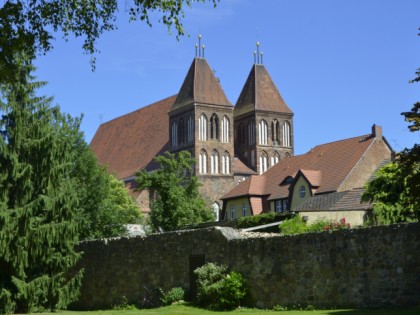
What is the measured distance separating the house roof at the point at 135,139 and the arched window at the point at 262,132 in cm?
1172

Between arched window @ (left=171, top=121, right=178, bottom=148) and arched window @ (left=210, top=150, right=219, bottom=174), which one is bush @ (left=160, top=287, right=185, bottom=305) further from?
arched window @ (left=171, top=121, right=178, bottom=148)

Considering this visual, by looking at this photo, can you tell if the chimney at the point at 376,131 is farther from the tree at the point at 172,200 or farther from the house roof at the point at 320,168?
the tree at the point at 172,200

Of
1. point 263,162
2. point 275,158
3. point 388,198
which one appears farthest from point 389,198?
point 275,158

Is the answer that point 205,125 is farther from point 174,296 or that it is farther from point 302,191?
point 174,296

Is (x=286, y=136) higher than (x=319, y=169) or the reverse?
higher

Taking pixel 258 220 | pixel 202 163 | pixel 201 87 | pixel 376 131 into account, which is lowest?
pixel 258 220

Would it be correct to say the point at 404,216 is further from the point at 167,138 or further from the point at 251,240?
the point at 167,138

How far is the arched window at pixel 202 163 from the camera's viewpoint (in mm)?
85238

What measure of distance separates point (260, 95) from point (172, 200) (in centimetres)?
4471

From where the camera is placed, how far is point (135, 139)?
9850cm

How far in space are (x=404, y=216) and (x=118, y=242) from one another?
33.5ft

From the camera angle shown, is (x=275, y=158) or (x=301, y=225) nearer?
(x=301, y=225)

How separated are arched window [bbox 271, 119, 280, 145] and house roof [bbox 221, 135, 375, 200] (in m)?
25.5

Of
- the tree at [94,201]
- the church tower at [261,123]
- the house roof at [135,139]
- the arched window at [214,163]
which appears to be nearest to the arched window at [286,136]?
the church tower at [261,123]
